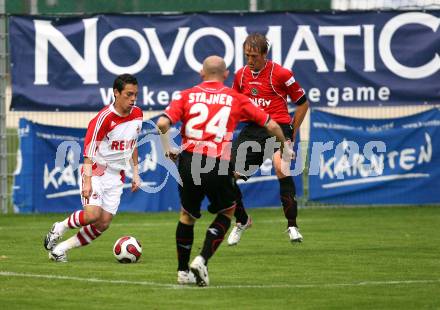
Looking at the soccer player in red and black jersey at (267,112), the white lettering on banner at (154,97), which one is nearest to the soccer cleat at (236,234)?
the soccer player in red and black jersey at (267,112)

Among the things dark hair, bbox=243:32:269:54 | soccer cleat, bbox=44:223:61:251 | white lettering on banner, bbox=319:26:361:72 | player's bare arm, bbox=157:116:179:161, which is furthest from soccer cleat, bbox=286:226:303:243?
white lettering on banner, bbox=319:26:361:72

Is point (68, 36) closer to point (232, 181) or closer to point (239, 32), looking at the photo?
point (239, 32)

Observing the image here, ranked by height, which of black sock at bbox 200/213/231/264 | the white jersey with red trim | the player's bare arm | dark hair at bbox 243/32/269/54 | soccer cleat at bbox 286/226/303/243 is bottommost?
soccer cleat at bbox 286/226/303/243

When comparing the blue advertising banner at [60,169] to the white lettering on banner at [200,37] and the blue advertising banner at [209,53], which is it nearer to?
the blue advertising banner at [209,53]

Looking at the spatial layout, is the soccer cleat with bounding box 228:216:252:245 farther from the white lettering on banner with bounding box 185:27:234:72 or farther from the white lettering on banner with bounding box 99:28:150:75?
the white lettering on banner with bounding box 99:28:150:75

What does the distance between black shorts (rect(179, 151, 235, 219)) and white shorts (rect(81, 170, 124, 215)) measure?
229 centimetres

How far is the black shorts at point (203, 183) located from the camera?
10.1 m

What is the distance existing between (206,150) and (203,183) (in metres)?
0.31

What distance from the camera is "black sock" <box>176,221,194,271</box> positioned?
1039 cm

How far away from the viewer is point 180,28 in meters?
19.8

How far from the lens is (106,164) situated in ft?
41.2

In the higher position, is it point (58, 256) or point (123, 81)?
point (123, 81)


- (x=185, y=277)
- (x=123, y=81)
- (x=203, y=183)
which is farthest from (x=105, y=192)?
(x=203, y=183)

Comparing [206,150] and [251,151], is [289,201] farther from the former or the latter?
[206,150]
